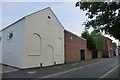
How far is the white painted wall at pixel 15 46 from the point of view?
24.8m

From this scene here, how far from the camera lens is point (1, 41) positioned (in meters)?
32.4

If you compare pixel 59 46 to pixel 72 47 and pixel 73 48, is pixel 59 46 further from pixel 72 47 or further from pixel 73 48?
pixel 73 48

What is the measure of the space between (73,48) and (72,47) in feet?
1.81

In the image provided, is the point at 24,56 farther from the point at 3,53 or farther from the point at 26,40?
the point at 3,53

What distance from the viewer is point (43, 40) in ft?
92.4

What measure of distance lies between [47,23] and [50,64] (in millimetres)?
5630

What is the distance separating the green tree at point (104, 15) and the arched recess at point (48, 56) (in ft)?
54.0

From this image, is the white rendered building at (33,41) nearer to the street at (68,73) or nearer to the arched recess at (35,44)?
the arched recess at (35,44)

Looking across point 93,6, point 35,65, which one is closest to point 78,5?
point 93,6

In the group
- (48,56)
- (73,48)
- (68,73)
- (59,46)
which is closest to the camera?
(68,73)

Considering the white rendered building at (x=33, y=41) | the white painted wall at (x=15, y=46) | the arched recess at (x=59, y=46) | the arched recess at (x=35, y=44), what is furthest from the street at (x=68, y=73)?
the arched recess at (x=59, y=46)

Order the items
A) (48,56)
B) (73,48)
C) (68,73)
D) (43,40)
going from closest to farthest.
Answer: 1. (68,73)
2. (43,40)
3. (48,56)
4. (73,48)

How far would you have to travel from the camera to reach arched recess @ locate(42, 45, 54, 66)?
28.1m

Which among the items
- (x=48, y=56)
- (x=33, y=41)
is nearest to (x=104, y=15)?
(x=33, y=41)
